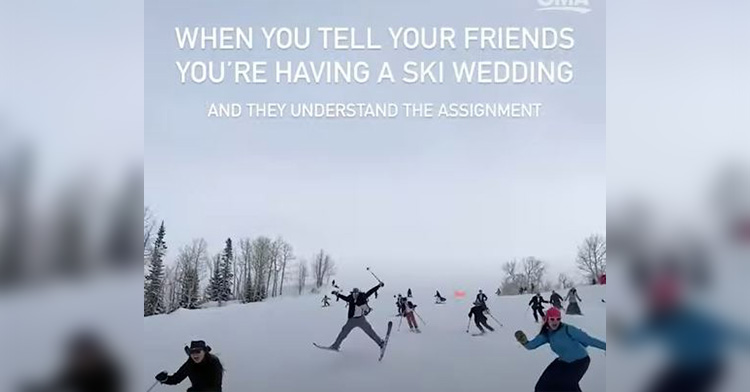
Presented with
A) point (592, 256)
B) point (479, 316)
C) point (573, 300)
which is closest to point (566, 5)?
point (592, 256)

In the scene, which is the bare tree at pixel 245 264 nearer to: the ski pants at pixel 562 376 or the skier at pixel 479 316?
the skier at pixel 479 316

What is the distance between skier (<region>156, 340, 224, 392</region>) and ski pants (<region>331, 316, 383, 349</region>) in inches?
19.0

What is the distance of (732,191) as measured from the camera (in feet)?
8.30

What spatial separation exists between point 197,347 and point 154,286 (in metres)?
0.30

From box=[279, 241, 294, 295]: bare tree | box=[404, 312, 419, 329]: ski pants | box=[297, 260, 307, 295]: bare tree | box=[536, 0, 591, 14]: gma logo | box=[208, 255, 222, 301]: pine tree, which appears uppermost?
box=[536, 0, 591, 14]: gma logo

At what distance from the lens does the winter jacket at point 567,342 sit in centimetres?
255

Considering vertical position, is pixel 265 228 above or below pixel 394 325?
above

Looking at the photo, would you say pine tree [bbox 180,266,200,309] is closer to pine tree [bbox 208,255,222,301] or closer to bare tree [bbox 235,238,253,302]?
pine tree [bbox 208,255,222,301]

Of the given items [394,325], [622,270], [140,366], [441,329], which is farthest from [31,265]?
[622,270]

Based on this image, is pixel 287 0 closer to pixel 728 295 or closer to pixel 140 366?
pixel 140 366

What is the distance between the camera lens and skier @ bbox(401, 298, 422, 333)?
2.55m

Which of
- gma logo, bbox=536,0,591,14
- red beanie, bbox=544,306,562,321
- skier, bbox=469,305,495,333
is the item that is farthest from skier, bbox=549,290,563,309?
gma logo, bbox=536,0,591,14

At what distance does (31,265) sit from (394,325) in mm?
1479

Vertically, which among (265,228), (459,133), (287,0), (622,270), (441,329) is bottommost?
(441,329)
